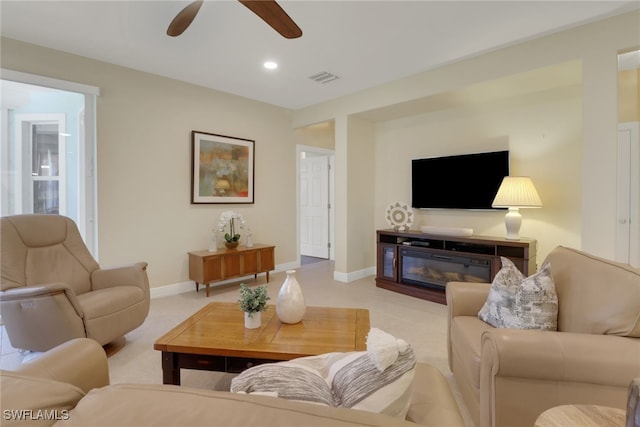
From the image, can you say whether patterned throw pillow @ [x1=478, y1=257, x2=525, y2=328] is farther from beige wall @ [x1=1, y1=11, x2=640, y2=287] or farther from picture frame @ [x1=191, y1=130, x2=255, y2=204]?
picture frame @ [x1=191, y1=130, x2=255, y2=204]

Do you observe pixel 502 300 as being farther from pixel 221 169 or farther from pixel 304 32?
pixel 221 169

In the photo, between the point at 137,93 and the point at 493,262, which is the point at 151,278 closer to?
the point at 137,93

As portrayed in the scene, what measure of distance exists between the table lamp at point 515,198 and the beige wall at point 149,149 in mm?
3327

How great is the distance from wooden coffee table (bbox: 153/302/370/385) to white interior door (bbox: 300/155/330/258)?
4.31m

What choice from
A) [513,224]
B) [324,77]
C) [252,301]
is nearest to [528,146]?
[513,224]

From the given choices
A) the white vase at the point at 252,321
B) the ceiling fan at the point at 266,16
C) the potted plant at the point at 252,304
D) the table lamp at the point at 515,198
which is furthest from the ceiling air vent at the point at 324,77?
the white vase at the point at 252,321

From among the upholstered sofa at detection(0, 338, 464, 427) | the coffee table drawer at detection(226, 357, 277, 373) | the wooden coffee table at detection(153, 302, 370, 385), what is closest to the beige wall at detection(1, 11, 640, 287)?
the wooden coffee table at detection(153, 302, 370, 385)

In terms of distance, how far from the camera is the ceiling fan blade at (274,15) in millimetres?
1680

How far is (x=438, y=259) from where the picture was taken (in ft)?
11.7

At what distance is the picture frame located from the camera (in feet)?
13.1

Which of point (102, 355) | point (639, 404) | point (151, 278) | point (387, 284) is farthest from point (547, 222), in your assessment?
point (151, 278)

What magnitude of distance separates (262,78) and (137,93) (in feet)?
4.78

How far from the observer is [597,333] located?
1322 millimetres

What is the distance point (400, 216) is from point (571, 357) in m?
2.90
